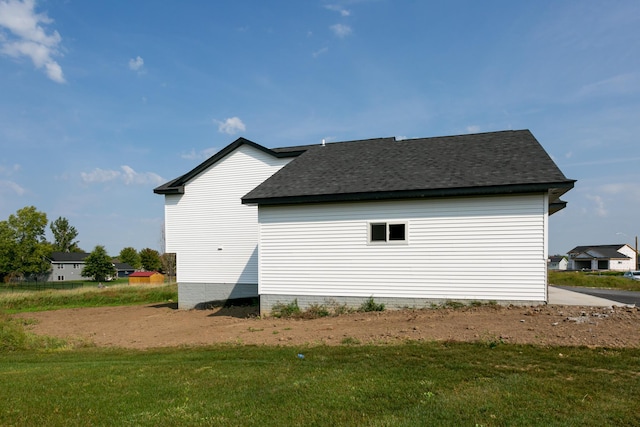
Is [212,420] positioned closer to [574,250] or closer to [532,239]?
[532,239]

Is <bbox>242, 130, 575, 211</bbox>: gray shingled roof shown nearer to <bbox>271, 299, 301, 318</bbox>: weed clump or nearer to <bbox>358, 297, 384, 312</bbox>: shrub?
<bbox>358, 297, 384, 312</bbox>: shrub

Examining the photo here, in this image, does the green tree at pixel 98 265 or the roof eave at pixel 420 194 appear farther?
the green tree at pixel 98 265

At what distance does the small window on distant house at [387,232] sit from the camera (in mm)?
13141

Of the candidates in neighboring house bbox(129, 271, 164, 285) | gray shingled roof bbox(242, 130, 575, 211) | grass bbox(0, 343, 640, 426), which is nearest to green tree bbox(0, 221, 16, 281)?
neighboring house bbox(129, 271, 164, 285)

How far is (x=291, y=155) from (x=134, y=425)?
15.0 m

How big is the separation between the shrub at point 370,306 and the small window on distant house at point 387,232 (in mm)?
1963

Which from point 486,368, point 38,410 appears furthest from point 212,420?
point 486,368

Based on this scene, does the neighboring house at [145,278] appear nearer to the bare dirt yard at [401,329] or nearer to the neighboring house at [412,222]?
the bare dirt yard at [401,329]

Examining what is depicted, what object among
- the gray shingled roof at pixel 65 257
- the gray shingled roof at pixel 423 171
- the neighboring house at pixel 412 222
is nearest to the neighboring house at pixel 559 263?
the gray shingled roof at pixel 423 171

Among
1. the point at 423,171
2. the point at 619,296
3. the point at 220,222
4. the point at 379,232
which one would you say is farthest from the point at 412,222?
the point at 619,296

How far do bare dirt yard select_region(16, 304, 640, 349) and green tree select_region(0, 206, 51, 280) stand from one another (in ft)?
216

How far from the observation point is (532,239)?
1176 cm

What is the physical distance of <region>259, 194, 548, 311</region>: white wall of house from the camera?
11.8 metres

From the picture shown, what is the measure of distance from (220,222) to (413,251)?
1001cm
